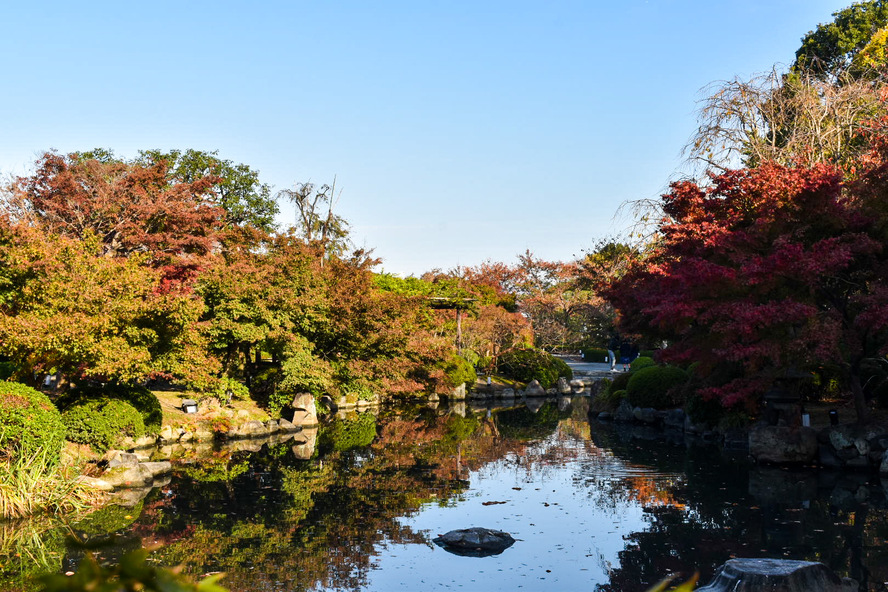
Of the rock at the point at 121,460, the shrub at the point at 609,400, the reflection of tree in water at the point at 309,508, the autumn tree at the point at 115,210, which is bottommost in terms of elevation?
the reflection of tree in water at the point at 309,508

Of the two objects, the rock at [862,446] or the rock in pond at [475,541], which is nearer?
the rock in pond at [475,541]

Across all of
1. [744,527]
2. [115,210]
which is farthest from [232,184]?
[744,527]

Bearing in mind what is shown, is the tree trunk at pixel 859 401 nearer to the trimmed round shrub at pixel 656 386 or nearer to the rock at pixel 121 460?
the trimmed round shrub at pixel 656 386

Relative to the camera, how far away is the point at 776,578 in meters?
6.10

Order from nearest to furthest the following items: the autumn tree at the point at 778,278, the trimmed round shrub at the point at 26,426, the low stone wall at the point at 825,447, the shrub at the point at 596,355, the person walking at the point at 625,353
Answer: the trimmed round shrub at the point at 26,426 → the autumn tree at the point at 778,278 → the low stone wall at the point at 825,447 → the person walking at the point at 625,353 → the shrub at the point at 596,355

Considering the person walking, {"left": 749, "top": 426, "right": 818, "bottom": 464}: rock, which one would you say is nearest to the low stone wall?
{"left": 749, "top": 426, "right": 818, "bottom": 464}: rock

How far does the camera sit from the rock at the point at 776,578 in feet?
19.9

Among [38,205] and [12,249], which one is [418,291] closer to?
[38,205]

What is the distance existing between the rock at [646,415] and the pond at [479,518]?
480cm

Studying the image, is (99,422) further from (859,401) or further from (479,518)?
(859,401)

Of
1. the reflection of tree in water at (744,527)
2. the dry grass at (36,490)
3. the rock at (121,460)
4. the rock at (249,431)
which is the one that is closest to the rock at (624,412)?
the reflection of tree in water at (744,527)

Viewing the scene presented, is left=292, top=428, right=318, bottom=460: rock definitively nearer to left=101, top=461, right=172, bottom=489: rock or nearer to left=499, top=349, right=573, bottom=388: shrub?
left=101, top=461, right=172, bottom=489: rock

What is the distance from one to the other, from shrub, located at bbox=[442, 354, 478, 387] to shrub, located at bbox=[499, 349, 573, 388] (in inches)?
121

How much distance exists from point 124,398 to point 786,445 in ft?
41.0
